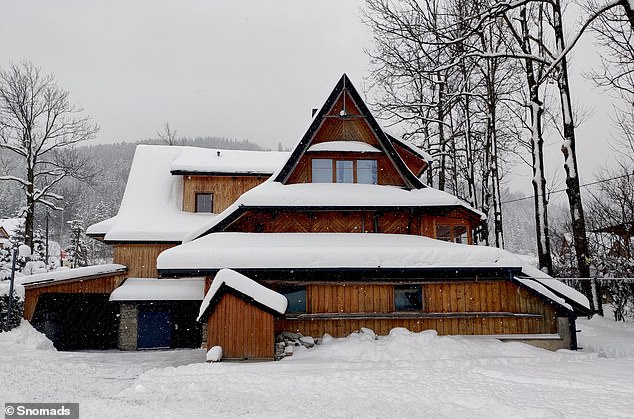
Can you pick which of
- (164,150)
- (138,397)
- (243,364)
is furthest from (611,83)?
(164,150)

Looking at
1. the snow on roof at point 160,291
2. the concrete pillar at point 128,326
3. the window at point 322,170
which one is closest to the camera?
the window at point 322,170

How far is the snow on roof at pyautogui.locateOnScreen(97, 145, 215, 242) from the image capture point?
65.7ft

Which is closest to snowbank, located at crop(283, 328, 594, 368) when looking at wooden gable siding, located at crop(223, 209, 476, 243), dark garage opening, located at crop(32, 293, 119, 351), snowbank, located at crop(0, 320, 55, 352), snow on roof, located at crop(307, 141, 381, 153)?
wooden gable siding, located at crop(223, 209, 476, 243)

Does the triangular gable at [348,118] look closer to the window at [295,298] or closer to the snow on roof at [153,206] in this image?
the window at [295,298]

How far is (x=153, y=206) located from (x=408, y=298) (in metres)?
14.7

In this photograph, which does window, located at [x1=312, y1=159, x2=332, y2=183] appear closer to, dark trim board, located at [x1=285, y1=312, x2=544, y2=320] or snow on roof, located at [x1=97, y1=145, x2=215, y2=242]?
dark trim board, located at [x1=285, y1=312, x2=544, y2=320]

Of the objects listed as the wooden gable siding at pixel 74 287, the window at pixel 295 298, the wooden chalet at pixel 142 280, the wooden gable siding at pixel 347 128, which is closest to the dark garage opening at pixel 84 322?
the wooden chalet at pixel 142 280

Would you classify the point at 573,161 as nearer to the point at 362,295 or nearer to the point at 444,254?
the point at 444,254

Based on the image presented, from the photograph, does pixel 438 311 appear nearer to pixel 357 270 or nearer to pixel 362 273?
pixel 362 273

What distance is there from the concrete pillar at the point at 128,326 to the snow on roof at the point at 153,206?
10.9 feet

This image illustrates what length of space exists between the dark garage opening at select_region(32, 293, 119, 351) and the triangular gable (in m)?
11.3

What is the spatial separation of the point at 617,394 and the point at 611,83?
1431 cm

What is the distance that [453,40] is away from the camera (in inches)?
510

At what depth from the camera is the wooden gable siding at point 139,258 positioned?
20078 millimetres
